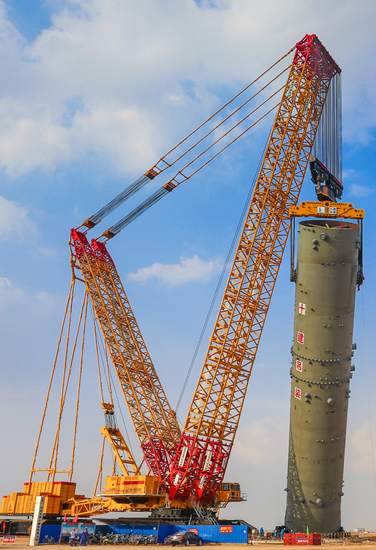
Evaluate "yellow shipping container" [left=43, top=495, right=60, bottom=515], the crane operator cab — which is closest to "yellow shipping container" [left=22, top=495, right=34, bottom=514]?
"yellow shipping container" [left=43, top=495, right=60, bottom=515]

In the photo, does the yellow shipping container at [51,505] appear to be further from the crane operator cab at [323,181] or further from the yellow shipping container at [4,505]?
the crane operator cab at [323,181]

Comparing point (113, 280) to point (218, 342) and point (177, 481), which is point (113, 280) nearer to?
point (218, 342)

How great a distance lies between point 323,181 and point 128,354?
25082 millimetres

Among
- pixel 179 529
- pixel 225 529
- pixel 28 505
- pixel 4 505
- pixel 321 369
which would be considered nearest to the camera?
pixel 321 369

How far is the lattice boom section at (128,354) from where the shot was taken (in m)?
51.7

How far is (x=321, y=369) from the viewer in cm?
3369

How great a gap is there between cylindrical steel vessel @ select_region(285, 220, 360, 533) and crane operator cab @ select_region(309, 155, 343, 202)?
362 inches

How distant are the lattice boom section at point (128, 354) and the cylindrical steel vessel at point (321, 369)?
1793 cm

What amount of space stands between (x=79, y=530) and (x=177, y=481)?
28.6 ft

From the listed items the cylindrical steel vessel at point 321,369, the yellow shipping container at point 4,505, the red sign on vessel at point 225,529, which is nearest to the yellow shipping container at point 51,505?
the yellow shipping container at point 4,505

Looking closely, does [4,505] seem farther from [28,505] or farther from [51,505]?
[51,505]

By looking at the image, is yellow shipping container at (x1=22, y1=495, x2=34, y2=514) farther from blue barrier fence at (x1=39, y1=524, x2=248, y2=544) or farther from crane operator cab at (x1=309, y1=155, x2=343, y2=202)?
crane operator cab at (x1=309, y1=155, x2=343, y2=202)

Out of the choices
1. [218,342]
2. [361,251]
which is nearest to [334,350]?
[361,251]

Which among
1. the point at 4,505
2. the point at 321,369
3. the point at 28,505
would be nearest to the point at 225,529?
the point at 321,369
